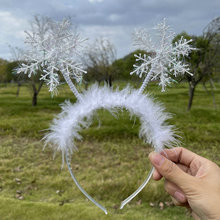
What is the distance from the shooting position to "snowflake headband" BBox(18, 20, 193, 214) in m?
1.43

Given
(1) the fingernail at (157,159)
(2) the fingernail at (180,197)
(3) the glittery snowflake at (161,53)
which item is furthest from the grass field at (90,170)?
(2) the fingernail at (180,197)

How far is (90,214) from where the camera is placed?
2.82 metres

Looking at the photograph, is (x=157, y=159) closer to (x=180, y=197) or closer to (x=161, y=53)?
(x=180, y=197)

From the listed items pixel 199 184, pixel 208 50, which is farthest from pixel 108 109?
pixel 208 50

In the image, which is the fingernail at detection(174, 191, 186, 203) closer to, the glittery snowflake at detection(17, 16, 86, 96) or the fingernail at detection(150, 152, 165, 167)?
the fingernail at detection(150, 152, 165, 167)

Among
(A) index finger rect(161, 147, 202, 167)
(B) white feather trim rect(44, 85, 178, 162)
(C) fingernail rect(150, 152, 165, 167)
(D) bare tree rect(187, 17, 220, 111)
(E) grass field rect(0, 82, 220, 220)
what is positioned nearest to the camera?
(B) white feather trim rect(44, 85, 178, 162)

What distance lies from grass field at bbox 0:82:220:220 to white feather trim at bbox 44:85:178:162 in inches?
11.2

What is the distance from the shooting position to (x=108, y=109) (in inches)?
56.2

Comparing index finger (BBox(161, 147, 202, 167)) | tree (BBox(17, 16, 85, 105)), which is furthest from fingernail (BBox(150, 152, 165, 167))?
tree (BBox(17, 16, 85, 105))

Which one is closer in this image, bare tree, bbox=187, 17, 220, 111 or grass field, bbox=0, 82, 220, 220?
grass field, bbox=0, 82, 220, 220

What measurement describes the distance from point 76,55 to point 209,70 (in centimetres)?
683

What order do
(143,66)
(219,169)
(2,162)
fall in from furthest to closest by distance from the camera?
(2,162) → (219,169) → (143,66)

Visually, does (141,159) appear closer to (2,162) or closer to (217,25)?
(2,162)

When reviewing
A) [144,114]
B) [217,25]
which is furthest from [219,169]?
[217,25]
